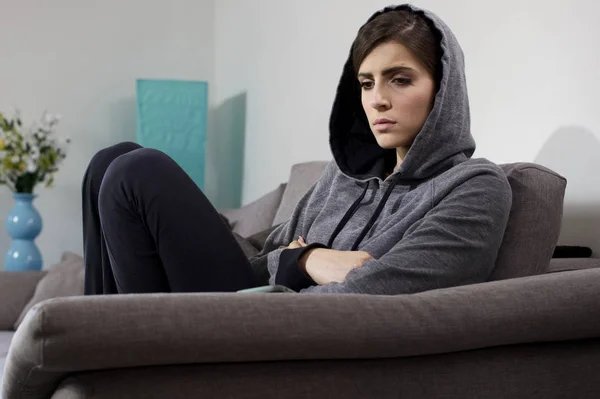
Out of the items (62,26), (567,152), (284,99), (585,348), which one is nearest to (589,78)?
(567,152)

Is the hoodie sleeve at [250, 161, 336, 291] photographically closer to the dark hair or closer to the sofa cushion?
the dark hair

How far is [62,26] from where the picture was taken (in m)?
5.68

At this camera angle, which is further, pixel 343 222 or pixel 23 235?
pixel 23 235

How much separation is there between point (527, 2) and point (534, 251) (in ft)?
3.10

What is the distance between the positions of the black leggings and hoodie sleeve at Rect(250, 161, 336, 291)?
0.25ft

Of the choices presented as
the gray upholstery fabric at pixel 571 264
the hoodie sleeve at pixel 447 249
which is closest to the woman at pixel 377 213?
the hoodie sleeve at pixel 447 249

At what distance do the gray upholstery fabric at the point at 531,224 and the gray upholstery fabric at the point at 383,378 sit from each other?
0.99ft

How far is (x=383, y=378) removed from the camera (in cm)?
137

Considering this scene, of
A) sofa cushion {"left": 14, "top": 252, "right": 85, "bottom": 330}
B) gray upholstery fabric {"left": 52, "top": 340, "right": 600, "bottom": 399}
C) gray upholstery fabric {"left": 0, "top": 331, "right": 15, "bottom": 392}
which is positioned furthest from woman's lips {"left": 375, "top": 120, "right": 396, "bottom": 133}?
sofa cushion {"left": 14, "top": 252, "right": 85, "bottom": 330}

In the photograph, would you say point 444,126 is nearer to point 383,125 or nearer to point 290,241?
point 383,125

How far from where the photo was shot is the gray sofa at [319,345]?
122cm

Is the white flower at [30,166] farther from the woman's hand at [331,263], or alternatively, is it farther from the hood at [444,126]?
the woman's hand at [331,263]

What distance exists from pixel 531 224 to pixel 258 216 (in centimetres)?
199

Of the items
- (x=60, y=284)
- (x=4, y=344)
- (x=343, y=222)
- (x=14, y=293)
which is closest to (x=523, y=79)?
(x=343, y=222)
